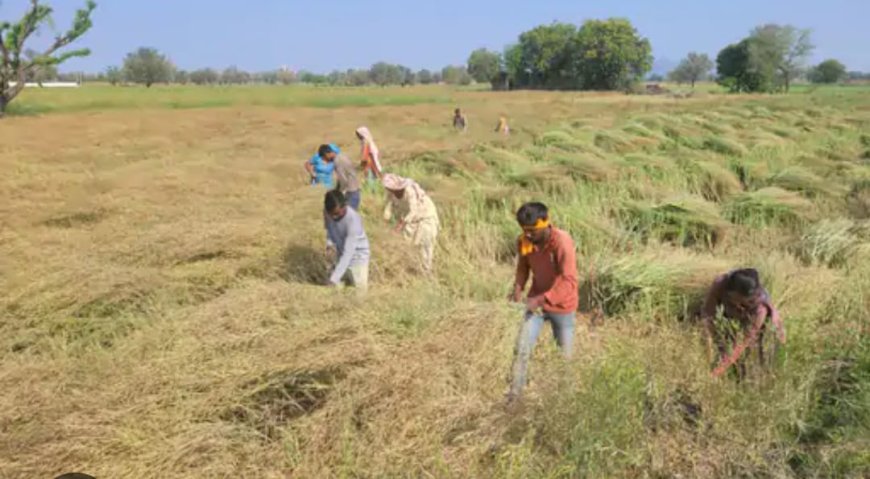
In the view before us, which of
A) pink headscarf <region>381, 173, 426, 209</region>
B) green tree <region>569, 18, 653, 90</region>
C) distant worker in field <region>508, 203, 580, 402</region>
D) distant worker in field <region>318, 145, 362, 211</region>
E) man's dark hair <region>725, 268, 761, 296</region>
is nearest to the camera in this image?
man's dark hair <region>725, 268, 761, 296</region>

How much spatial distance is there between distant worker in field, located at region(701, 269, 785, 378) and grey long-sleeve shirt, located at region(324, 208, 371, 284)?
2605 millimetres

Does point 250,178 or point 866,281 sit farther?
point 250,178

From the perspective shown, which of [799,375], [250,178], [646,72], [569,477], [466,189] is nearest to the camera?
[569,477]

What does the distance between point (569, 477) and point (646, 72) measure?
75.5m

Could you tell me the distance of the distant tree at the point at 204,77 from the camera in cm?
11225

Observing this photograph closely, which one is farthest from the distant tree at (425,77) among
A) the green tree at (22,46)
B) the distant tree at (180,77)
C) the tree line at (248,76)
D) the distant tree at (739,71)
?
the green tree at (22,46)

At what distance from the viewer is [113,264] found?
5.66 meters

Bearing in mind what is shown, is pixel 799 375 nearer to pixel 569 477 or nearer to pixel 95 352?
pixel 569 477

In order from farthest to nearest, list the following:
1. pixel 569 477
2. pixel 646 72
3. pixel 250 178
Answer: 1. pixel 646 72
2. pixel 250 178
3. pixel 569 477

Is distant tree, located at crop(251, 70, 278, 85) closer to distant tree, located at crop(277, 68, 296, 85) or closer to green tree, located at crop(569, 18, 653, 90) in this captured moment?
distant tree, located at crop(277, 68, 296, 85)

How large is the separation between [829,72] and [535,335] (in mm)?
118662

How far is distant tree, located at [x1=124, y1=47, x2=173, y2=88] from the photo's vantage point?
268ft

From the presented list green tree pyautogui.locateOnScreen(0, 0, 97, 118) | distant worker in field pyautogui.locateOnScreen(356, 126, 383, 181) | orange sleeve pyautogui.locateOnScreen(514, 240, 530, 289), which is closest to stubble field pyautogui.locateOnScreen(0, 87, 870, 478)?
orange sleeve pyautogui.locateOnScreen(514, 240, 530, 289)

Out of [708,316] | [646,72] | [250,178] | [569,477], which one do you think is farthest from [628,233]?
[646,72]
